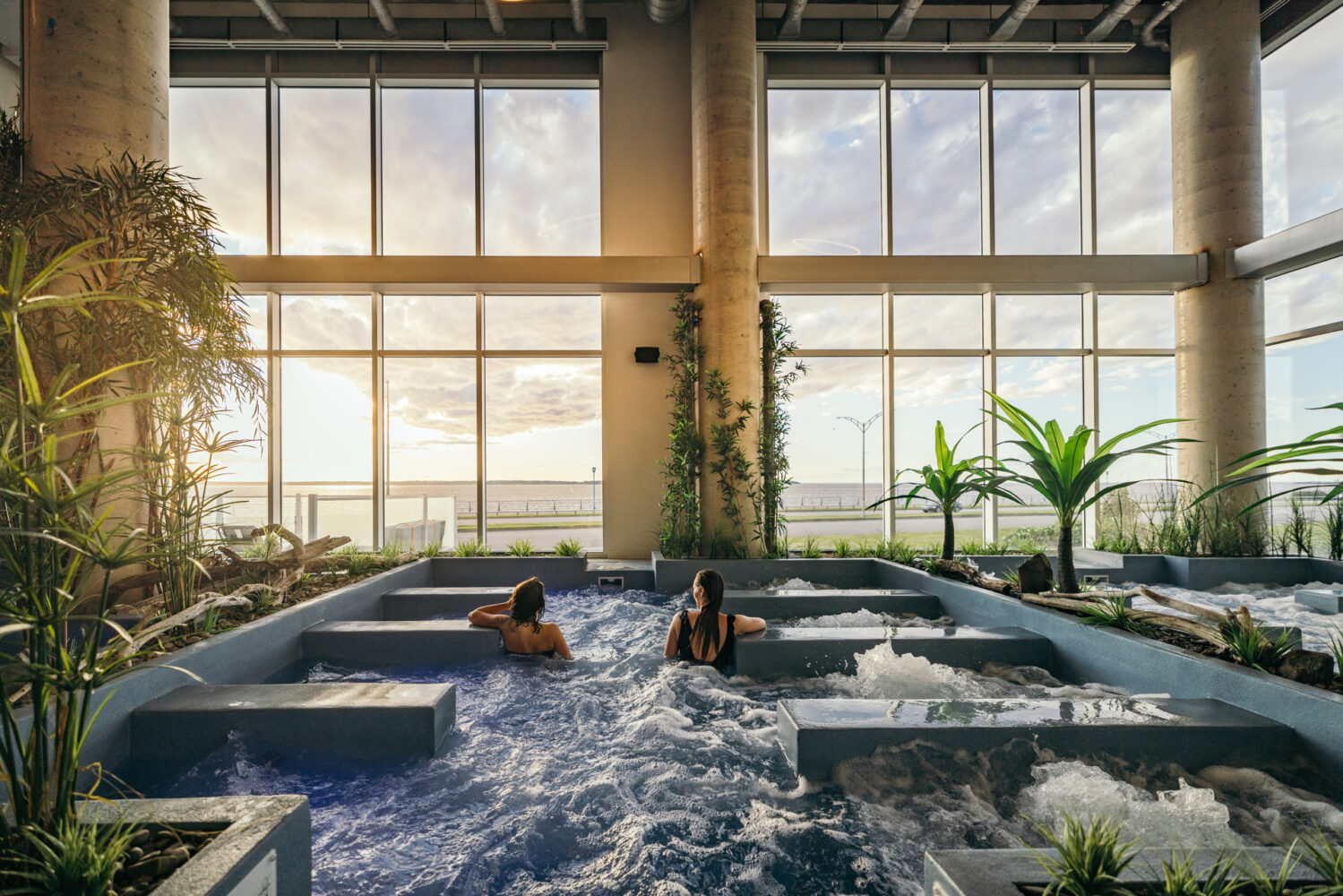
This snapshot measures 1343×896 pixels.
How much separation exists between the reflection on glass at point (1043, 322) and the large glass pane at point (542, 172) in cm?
533

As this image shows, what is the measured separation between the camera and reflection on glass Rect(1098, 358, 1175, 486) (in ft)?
24.7

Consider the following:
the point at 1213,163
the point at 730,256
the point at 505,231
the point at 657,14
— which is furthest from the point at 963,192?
the point at 505,231

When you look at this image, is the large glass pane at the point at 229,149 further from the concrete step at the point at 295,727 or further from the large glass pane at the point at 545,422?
the concrete step at the point at 295,727

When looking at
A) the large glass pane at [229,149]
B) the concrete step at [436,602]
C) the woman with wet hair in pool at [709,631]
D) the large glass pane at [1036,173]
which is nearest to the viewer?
the woman with wet hair in pool at [709,631]

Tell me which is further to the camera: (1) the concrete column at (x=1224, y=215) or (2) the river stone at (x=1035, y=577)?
(1) the concrete column at (x=1224, y=215)

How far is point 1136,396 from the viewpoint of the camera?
7.63 m

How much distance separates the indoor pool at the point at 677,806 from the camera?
1862mm

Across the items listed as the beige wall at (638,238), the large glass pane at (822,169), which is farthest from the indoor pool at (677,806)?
the large glass pane at (822,169)

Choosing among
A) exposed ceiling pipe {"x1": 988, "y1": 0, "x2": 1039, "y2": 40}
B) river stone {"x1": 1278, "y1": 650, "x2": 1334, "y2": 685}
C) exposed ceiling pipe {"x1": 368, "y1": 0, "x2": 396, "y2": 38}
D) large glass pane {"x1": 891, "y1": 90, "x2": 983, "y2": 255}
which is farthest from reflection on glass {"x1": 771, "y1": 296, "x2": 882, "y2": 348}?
river stone {"x1": 1278, "y1": 650, "x2": 1334, "y2": 685}

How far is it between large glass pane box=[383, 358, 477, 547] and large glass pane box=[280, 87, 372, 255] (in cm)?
174

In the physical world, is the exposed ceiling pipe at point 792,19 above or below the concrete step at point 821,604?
above

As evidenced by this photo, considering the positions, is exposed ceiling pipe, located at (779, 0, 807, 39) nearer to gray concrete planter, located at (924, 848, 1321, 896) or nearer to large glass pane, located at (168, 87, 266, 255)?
large glass pane, located at (168, 87, 266, 255)

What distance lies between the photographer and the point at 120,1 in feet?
12.6

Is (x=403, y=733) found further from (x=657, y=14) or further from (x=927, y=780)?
(x=657, y=14)
